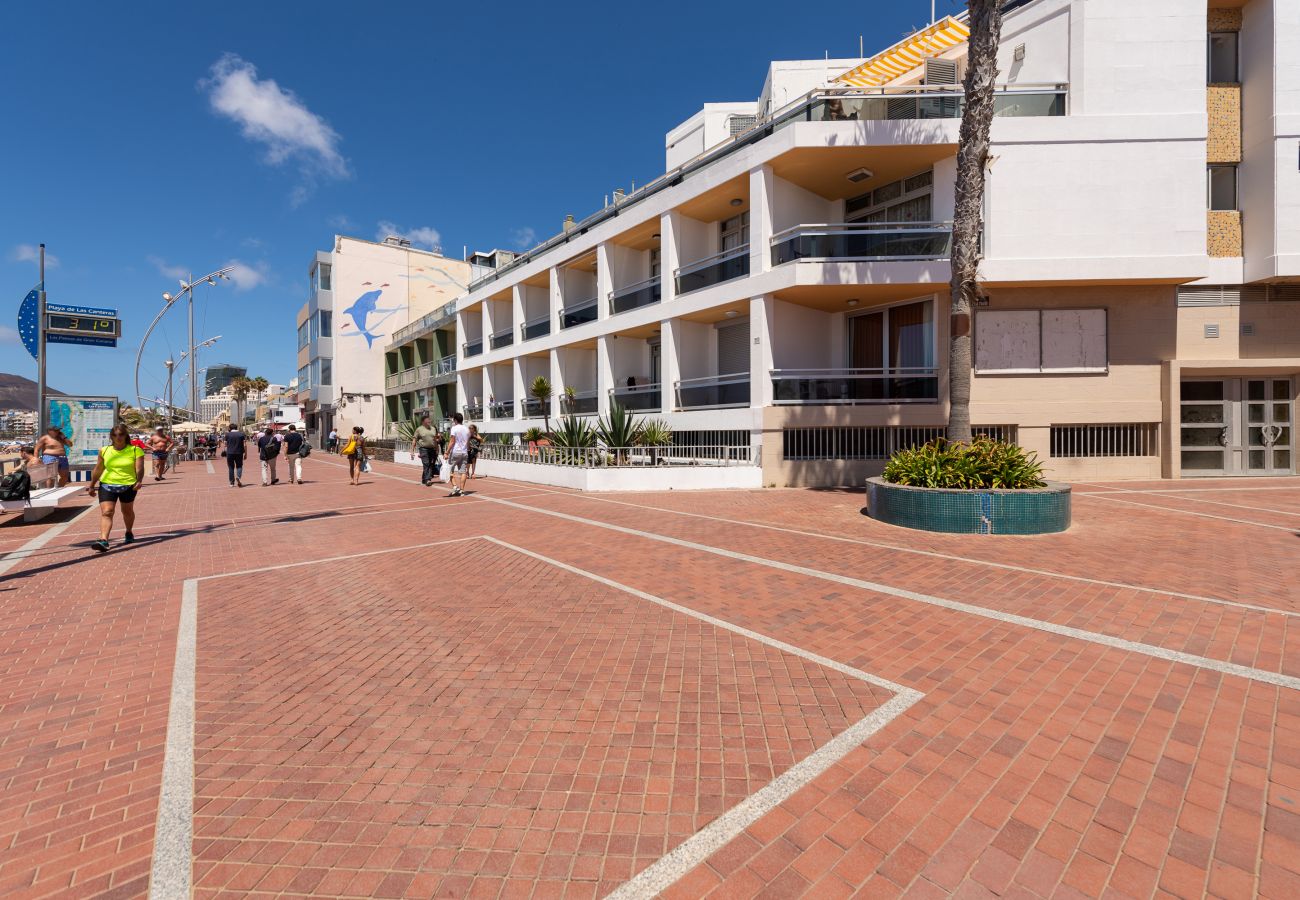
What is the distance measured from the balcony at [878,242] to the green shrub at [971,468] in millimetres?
5876

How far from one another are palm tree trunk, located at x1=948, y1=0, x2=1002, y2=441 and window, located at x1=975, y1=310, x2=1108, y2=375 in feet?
16.2

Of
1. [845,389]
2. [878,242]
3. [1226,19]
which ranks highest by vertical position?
[1226,19]

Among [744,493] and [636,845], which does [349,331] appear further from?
[636,845]

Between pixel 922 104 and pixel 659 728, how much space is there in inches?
599

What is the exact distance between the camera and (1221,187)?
14.8m

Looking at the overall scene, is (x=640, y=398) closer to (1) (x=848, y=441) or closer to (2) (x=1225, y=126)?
(1) (x=848, y=441)

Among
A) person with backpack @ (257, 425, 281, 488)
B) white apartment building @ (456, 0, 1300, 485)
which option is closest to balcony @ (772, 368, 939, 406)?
white apartment building @ (456, 0, 1300, 485)

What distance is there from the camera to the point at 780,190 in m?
14.7

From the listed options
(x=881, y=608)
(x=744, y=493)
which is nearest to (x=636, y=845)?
(x=881, y=608)

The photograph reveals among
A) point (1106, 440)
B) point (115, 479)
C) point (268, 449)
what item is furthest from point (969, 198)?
point (268, 449)

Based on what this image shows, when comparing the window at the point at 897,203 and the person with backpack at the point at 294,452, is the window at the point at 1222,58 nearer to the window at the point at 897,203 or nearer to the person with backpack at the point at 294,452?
the window at the point at 897,203

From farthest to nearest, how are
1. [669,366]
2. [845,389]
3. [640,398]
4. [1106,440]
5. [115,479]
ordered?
[640,398] → [669,366] → [1106,440] → [845,389] → [115,479]

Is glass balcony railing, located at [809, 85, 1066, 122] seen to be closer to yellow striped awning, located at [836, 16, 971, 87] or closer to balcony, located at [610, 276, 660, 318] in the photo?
yellow striped awning, located at [836, 16, 971, 87]

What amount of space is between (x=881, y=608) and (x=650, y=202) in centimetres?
1555
